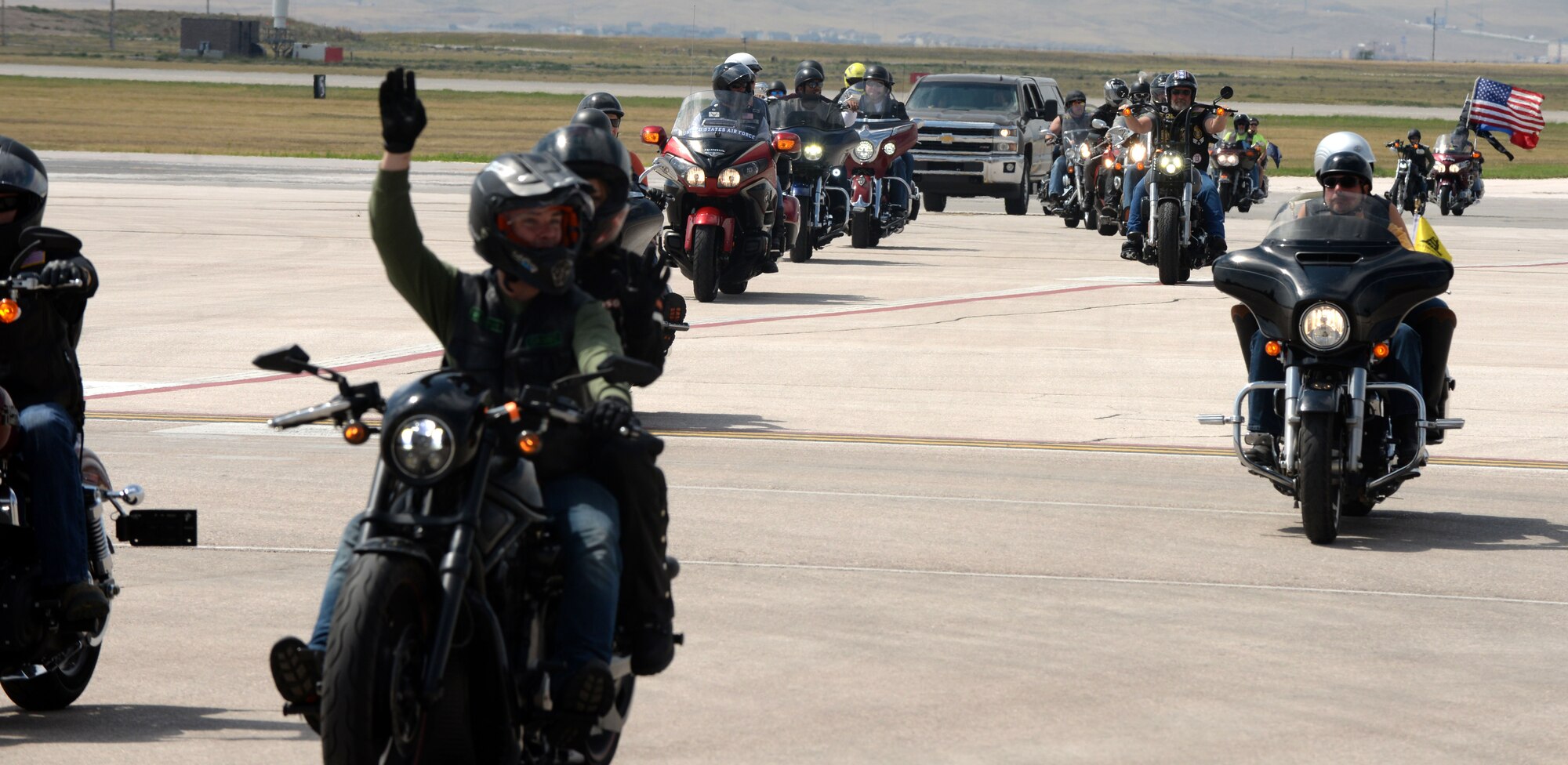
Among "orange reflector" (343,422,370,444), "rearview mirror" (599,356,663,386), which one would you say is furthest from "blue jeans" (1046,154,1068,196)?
"orange reflector" (343,422,370,444)

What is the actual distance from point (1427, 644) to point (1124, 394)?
272 inches

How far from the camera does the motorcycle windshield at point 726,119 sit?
19.5 meters

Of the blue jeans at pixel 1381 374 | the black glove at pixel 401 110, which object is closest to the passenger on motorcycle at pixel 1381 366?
the blue jeans at pixel 1381 374

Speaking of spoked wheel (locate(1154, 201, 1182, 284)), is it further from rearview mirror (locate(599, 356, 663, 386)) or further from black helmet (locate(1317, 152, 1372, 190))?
rearview mirror (locate(599, 356, 663, 386))

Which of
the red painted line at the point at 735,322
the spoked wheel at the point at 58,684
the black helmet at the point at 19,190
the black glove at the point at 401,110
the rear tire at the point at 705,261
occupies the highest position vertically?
the black glove at the point at 401,110

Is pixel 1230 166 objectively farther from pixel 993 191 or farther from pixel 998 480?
pixel 998 480

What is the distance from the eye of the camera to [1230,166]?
1330 inches

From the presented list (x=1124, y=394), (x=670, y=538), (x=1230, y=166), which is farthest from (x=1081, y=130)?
(x=670, y=538)

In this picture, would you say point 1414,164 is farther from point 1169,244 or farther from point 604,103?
point 604,103

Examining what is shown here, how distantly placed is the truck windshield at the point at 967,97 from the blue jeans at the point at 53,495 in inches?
1215

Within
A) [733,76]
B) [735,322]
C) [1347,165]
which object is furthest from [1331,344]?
[733,76]

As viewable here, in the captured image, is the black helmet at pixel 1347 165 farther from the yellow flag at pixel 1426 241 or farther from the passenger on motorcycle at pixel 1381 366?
the yellow flag at pixel 1426 241

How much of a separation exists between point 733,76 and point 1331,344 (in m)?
10.8

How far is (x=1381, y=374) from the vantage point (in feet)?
32.4
